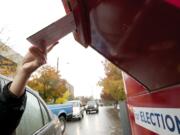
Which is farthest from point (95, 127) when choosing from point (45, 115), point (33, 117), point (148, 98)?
point (148, 98)

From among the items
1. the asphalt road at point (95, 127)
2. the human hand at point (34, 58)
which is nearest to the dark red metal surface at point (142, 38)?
the human hand at point (34, 58)

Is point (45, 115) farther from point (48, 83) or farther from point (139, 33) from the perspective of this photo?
point (48, 83)

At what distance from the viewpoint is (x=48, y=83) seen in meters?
30.6

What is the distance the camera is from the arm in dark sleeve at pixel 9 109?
67.2 inches

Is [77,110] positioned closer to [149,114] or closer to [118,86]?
[118,86]

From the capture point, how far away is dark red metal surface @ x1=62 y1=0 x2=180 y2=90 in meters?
1.09

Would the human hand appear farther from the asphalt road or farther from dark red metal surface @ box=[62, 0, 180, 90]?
the asphalt road

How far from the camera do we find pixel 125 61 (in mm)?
1713

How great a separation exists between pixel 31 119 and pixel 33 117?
12 centimetres

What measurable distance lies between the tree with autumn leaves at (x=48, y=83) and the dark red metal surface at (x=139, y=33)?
2833 cm

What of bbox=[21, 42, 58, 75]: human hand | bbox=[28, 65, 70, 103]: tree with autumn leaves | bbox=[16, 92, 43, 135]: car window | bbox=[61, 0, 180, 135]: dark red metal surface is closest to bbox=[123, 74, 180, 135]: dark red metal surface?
bbox=[61, 0, 180, 135]: dark red metal surface

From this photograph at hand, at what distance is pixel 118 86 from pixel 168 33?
2561cm

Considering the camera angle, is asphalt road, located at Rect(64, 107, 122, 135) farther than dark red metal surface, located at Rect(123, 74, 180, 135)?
Yes

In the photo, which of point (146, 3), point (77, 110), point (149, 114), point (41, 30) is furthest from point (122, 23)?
point (77, 110)
